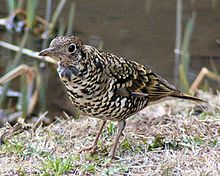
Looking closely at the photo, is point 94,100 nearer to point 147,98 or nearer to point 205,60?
point 147,98

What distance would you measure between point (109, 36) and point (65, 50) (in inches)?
225

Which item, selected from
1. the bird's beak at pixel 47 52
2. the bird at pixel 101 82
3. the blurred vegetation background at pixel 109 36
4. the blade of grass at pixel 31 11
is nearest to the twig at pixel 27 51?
the blurred vegetation background at pixel 109 36

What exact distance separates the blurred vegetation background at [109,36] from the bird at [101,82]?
2898 mm

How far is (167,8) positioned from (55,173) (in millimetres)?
Answer: 6694

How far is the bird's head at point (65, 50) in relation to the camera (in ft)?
14.6

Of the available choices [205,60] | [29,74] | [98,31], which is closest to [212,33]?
[205,60]

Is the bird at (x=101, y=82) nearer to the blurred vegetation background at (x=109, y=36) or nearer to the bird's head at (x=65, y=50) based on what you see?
the bird's head at (x=65, y=50)

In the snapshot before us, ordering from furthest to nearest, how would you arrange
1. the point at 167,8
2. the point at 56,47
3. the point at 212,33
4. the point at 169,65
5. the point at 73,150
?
the point at 167,8, the point at 212,33, the point at 169,65, the point at 73,150, the point at 56,47

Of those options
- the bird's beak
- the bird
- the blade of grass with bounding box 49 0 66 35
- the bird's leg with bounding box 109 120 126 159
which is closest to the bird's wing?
the bird

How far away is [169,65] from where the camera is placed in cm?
936

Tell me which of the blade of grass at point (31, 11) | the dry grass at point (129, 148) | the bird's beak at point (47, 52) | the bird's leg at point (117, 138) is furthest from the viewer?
the blade of grass at point (31, 11)

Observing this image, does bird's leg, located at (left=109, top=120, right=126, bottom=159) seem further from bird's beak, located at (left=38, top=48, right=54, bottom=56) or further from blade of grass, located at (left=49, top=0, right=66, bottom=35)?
blade of grass, located at (left=49, top=0, right=66, bottom=35)

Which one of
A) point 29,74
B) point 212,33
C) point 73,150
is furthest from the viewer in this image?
point 212,33

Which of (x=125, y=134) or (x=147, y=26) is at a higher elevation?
(x=147, y=26)
